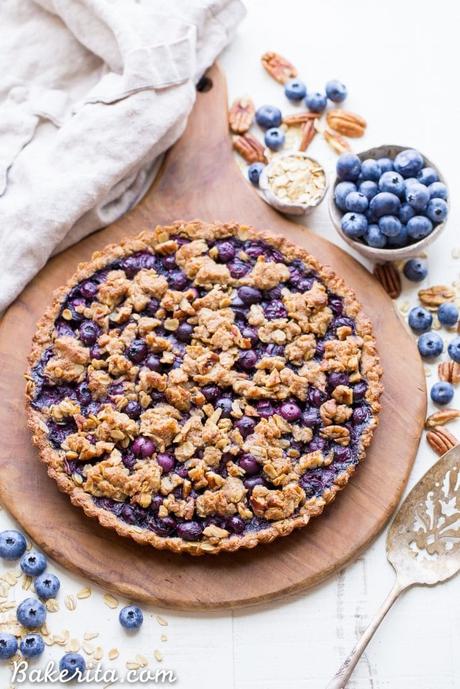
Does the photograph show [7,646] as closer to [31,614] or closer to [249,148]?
[31,614]

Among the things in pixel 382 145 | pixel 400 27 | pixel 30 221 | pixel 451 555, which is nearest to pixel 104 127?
pixel 30 221

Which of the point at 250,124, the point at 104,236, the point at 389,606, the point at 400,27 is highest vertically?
the point at 400,27

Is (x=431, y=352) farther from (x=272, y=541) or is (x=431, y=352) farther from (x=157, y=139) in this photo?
(x=157, y=139)

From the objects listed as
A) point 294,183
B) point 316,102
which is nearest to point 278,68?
point 316,102

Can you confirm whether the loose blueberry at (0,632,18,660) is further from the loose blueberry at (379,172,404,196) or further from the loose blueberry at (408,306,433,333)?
the loose blueberry at (379,172,404,196)

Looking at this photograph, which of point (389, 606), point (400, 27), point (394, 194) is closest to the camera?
point (389, 606)

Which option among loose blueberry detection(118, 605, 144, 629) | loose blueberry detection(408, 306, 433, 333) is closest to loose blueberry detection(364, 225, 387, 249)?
loose blueberry detection(408, 306, 433, 333)
